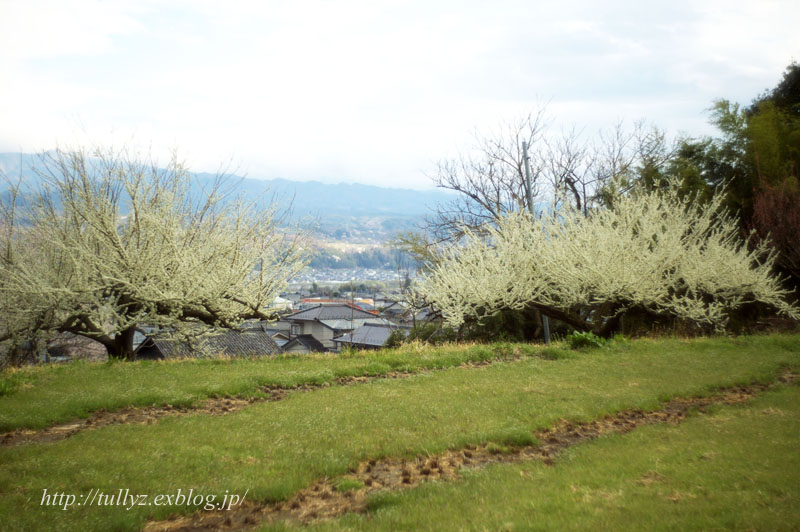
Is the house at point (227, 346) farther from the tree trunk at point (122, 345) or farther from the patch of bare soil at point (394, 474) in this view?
the patch of bare soil at point (394, 474)

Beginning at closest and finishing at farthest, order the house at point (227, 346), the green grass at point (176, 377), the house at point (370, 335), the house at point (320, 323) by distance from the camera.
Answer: the green grass at point (176, 377)
the house at point (227, 346)
the house at point (370, 335)
the house at point (320, 323)

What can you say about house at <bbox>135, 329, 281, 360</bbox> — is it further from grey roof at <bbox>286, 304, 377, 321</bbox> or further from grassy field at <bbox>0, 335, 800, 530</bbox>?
grassy field at <bbox>0, 335, 800, 530</bbox>

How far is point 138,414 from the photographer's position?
31.0 ft

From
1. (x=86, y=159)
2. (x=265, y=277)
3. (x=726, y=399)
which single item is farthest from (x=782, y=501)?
(x=86, y=159)

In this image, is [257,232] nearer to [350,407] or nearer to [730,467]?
[350,407]

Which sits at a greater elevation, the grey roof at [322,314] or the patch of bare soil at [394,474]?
the patch of bare soil at [394,474]

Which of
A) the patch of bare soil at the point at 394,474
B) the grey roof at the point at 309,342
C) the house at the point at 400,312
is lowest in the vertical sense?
the grey roof at the point at 309,342

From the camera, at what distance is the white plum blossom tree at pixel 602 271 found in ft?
64.9

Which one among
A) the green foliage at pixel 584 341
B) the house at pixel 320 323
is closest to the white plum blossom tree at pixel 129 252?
the green foliage at pixel 584 341

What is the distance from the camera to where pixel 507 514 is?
499cm

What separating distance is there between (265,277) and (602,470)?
13.0m

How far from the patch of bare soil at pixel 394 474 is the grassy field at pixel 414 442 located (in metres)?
0.19

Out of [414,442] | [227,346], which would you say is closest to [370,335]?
[227,346]

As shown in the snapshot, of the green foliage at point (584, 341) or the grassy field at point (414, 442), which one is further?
the green foliage at point (584, 341)
